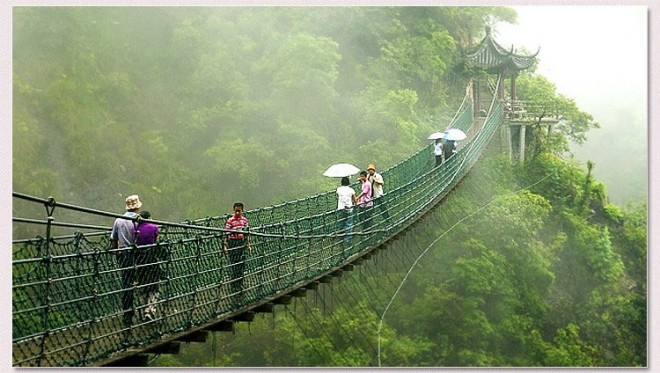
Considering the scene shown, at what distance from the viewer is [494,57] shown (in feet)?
35.3

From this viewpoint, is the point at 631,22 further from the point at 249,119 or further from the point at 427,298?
the point at 249,119

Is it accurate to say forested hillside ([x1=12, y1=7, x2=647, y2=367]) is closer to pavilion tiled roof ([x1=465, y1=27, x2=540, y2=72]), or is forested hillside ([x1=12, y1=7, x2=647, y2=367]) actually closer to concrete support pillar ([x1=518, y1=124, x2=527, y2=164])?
concrete support pillar ([x1=518, y1=124, x2=527, y2=164])

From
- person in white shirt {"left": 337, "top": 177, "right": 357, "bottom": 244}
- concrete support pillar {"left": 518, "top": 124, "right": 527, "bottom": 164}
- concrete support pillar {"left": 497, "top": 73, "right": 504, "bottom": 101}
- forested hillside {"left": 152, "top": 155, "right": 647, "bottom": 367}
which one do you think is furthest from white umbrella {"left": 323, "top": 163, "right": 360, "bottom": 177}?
concrete support pillar {"left": 497, "top": 73, "right": 504, "bottom": 101}

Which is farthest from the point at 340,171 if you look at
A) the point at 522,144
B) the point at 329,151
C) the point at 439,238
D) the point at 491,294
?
the point at 522,144

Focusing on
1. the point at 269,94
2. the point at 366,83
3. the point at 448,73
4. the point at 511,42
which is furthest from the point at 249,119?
the point at 511,42

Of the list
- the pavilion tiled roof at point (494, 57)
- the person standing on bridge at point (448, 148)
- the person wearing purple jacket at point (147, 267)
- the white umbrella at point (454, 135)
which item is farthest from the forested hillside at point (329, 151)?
the person wearing purple jacket at point (147, 267)

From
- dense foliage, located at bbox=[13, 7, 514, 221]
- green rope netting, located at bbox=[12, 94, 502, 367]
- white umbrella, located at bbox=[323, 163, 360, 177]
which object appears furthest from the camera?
dense foliage, located at bbox=[13, 7, 514, 221]

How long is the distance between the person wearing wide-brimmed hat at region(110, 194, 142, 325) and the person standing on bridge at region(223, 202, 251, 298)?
94 centimetres

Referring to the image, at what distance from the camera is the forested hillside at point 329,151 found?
8.95 meters

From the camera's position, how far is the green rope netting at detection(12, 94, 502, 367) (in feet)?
13.9

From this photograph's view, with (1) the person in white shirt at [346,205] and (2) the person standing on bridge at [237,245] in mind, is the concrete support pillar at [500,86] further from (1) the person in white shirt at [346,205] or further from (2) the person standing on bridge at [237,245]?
(2) the person standing on bridge at [237,245]

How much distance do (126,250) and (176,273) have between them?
2.84 ft

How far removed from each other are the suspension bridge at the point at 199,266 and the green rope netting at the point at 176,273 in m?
0.01

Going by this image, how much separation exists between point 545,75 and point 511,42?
701 millimetres
